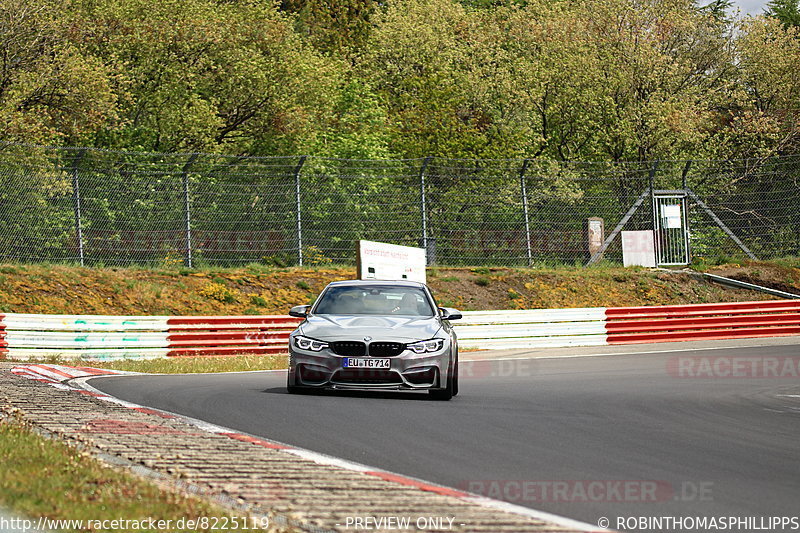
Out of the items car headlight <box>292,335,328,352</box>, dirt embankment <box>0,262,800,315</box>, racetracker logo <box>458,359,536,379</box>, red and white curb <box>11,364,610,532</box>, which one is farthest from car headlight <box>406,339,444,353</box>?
dirt embankment <box>0,262,800,315</box>

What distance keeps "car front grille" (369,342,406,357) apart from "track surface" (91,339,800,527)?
1.78ft

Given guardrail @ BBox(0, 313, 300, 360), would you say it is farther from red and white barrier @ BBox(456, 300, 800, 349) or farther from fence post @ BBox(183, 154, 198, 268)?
fence post @ BBox(183, 154, 198, 268)

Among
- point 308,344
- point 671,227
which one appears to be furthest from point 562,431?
point 671,227

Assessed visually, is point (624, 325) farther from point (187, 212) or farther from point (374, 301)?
point (374, 301)

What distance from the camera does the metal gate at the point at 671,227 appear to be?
3234 cm

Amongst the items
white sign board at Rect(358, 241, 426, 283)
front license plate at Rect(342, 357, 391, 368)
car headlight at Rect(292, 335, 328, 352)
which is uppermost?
white sign board at Rect(358, 241, 426, 283)

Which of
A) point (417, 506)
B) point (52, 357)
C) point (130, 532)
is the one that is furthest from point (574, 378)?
point (130, 532)

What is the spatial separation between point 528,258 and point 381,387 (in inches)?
718

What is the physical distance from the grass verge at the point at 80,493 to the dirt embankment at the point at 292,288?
55.8 ft

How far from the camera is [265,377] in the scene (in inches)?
653

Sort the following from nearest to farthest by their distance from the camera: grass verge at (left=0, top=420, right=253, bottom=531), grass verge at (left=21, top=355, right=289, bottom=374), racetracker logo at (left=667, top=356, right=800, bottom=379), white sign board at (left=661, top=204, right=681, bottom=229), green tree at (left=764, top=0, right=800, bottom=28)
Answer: grass verge at (left=0, top=420, right=253, bottom=531) → racetracker logo at (left=667, top=356, right=800, bottom=379) → grass verge at (left=21, top=355, right=289, bottom=374) → white sign board at (left=661, top=204, right=681, bottom=229) → green tree at (left=764, top=0, right=800, bottom=28)

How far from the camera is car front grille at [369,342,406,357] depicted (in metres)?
12.6

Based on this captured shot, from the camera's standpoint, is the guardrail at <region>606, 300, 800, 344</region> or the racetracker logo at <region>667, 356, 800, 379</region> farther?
the guardrail at <region>606, 300, 800, 344</region>

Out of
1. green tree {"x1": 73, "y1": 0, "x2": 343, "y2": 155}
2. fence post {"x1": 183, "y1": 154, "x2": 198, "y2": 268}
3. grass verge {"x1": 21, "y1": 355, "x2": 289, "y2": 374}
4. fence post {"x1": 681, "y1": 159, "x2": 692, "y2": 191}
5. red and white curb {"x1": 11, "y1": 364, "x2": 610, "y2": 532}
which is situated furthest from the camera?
green tree {"x1": 73, "y1": 0, "x2": 343, "y2": 155}
